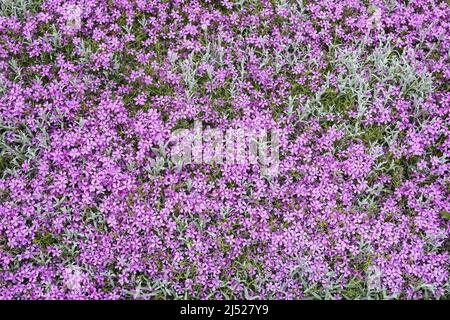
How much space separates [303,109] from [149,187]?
7.10 feet

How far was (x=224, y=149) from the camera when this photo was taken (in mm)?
5848

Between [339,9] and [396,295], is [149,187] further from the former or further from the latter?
[339,9]

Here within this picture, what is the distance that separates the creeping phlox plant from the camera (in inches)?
206

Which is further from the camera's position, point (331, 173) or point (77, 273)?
point (331, 173)

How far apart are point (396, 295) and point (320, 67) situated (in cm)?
307

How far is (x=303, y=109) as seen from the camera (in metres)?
6.09

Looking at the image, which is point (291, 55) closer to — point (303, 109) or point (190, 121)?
point (303, 109)

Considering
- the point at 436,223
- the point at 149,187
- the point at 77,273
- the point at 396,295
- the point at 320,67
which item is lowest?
the point at 396,295

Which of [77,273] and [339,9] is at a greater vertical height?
[339,9]

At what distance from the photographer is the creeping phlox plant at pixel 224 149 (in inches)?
206

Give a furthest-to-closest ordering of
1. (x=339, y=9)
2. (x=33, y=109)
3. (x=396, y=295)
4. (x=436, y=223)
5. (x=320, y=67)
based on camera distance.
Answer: (x=339, y=9) → (x=320, y=67) → (x=33, y=109) → (x=436, y=223) → (x=396, y=295)

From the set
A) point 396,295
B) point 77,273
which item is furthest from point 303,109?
point 77,273

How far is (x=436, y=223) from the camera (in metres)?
5.50

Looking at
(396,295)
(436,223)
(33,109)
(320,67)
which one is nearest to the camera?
(396,295)
